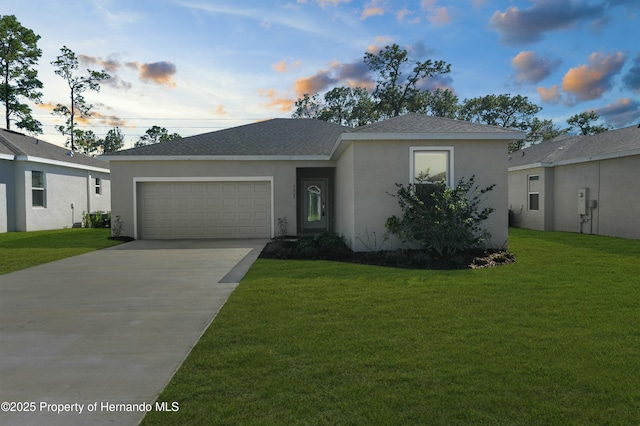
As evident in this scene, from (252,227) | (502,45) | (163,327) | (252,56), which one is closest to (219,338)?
(163,327)

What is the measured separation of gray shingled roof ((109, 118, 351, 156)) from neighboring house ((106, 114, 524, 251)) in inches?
1.6

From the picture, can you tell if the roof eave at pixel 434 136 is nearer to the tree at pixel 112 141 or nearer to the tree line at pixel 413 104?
the tree line at pixel 413 104

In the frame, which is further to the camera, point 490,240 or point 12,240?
point 12,240

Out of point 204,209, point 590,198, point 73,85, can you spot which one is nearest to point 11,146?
point 204,209

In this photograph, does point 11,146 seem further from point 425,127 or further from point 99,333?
point 425,127

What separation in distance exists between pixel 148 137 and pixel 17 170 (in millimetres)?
37395

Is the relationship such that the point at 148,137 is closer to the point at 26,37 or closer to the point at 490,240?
the point at 26,37

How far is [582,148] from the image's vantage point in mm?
16438

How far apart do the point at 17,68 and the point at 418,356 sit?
105 ft

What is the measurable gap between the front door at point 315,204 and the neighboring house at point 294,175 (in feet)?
0.14

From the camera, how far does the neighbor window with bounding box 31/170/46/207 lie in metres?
17.3

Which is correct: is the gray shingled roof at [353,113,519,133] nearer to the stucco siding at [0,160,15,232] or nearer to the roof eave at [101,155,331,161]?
the roof eave at [101,155,331,161]

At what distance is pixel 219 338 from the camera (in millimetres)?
3965

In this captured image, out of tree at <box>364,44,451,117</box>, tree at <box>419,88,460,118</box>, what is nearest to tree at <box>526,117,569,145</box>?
tree at <box>419,88,460,118</box>
